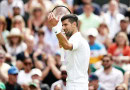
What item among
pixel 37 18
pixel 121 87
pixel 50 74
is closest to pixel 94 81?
pixel 121 87

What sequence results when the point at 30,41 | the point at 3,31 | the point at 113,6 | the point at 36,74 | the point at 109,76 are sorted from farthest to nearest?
the point at 113,6, the point at 3,31, the point at 30,41, the point at 109,76, the point at 36,74

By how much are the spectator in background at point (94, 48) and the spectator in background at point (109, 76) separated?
0.86m

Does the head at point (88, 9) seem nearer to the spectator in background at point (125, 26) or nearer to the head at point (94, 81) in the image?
the spectator in background at point (125, 26)

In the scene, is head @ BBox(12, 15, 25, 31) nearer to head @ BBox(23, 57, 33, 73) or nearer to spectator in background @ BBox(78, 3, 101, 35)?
spectator in background @ BBox(78, 3, 101, 35)

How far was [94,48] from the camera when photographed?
1209 cm

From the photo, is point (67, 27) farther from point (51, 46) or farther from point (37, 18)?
point (37, 18)

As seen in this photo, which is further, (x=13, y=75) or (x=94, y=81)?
(x=94, y=81)

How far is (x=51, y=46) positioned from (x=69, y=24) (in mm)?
5816

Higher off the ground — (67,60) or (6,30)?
(6,30)

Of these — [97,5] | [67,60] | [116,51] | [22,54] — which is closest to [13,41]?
[22,54]

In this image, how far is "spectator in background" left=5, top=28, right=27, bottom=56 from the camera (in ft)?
39.1

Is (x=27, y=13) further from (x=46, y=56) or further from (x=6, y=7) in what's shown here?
(x=46, y=56)

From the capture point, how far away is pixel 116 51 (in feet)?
39.5

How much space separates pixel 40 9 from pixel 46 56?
6.33ft
